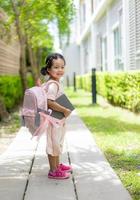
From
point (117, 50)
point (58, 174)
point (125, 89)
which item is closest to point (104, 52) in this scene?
point (117, 50)

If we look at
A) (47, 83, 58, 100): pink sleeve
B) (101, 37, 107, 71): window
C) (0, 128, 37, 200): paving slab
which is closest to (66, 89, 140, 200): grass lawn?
(0, 128, 37, 200): paving slab

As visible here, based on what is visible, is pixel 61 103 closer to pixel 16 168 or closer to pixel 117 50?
pixel 16 168

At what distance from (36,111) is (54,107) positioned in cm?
24

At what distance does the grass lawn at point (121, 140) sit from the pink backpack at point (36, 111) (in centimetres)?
107

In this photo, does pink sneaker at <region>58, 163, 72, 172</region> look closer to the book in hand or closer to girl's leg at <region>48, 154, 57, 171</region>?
girl's leg at <region>48, 154, 57, 171</region>

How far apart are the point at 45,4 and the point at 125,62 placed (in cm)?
325

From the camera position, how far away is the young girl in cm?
585

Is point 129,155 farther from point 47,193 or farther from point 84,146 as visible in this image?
point 47,193

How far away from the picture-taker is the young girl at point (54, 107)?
19.2 ft

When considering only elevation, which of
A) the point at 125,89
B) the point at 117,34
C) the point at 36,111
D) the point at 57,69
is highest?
the point at 117,34

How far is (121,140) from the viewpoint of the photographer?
28.9 feet

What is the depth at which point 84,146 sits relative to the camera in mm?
8266

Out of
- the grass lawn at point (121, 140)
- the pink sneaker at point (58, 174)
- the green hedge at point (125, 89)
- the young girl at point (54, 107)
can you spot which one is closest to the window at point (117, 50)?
the green hedge at point (125, 89)

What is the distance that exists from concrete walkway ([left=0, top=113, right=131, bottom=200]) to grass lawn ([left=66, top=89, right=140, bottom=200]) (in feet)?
0.41
